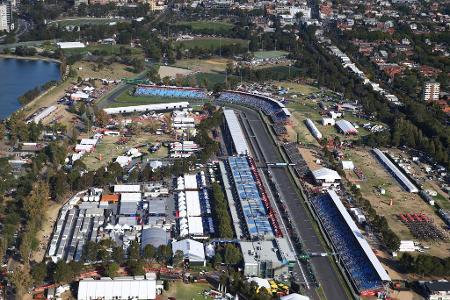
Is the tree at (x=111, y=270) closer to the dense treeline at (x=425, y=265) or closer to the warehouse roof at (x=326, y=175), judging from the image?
the dense treeline at (x=425, y=265)

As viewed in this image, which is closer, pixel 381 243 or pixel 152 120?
pixel 381 243

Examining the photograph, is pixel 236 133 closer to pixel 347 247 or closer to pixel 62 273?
pixel 347 247

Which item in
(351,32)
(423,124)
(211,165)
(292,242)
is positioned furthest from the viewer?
(351,32)

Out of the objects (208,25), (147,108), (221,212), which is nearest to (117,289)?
(221,212)

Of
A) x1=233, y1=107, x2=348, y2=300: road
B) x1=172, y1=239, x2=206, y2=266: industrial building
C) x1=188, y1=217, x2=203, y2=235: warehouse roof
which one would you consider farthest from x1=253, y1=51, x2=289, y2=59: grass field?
x1=172, y1=239, x2=206, y2=266: industrial building

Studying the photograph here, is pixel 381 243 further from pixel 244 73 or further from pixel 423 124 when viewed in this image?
pixel 244 73

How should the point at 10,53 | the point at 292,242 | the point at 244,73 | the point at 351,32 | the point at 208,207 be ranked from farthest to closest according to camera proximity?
the point at 351,32, the point at 10,53, the point at 244,73, the point at 208,207, the point at 292,242

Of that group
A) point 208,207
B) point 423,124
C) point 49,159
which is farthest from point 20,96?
point 423,124
